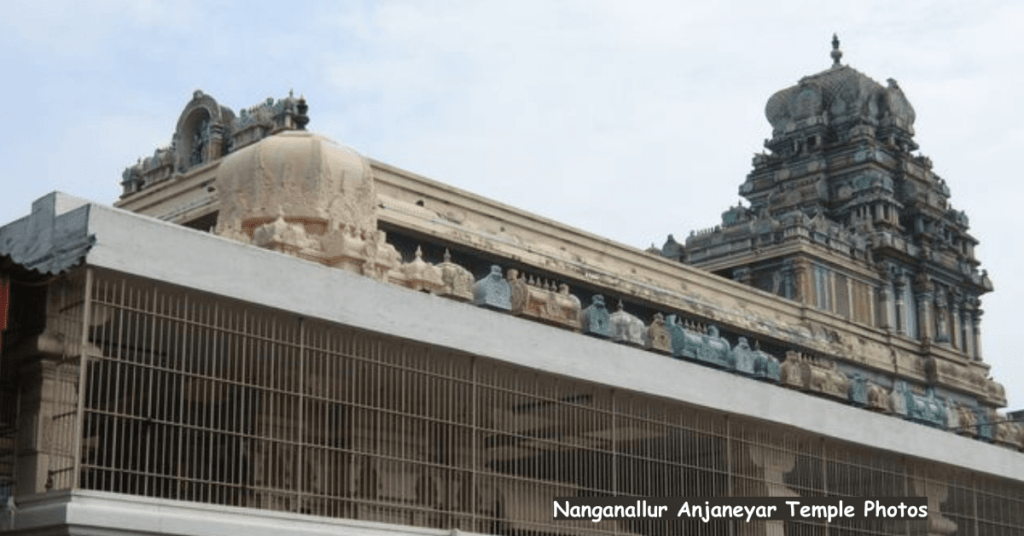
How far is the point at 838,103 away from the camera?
8825 centimetres

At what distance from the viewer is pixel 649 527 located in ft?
106

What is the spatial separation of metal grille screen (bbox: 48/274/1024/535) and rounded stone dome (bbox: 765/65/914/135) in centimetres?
5409

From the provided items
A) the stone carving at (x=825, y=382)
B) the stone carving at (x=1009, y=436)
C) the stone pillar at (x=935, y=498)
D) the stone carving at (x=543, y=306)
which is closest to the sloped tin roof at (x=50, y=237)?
the stone carving at (x=543, y=306)

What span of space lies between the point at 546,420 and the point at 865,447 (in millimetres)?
11271

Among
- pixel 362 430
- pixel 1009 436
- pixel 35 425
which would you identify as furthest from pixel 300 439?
pixel 1009 436

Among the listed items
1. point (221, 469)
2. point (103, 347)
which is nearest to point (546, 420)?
point (221, 469)

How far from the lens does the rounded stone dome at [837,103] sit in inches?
3447

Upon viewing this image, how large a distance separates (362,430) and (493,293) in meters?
12.5

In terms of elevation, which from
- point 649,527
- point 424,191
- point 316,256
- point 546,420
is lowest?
point 649,527

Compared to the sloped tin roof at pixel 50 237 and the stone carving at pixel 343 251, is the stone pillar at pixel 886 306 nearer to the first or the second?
the stone carving at pixel 343 251

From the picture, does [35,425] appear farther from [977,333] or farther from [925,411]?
[977,333]

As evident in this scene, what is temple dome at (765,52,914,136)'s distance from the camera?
87500mm

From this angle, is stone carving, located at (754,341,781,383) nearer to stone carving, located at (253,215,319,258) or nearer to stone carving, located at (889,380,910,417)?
stone carving, located at (889,380,910,417)

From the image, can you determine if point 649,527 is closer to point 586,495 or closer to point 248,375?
point 586,495
